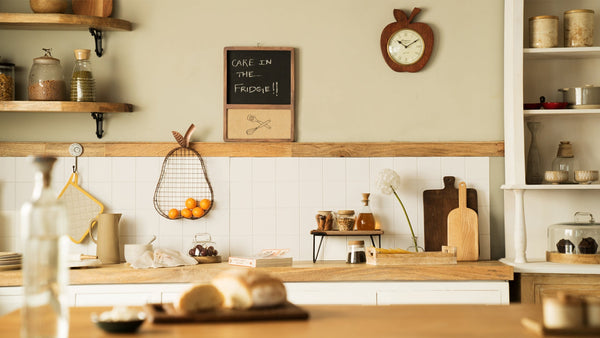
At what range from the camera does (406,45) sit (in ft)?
13.5

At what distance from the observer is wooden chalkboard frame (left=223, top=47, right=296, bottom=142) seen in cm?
411

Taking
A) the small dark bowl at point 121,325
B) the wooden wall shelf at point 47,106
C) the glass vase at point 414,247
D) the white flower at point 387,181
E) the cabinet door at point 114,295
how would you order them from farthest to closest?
the glass vase at point 414,247 → the white flower at point 387,181 → the wooden wall shelf at point 47,106 → the cabinet door at point 114,295 → the small dark bowl at point 121,325

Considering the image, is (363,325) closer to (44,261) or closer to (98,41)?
(44,261)

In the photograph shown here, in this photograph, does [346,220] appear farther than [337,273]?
Yes

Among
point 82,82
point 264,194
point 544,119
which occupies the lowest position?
point 264,194

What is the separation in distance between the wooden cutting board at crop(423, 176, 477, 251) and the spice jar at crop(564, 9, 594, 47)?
992 mm

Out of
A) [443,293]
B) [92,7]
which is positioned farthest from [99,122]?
[443,293]

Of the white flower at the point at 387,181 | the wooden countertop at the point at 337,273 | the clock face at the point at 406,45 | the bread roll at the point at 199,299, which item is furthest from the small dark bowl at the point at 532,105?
the bread roll at the point at 199,299

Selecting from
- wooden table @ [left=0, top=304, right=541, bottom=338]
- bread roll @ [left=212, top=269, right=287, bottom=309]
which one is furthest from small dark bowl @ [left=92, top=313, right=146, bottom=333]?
bread roll @ [left=212, top=269, right=287, bottom=309]

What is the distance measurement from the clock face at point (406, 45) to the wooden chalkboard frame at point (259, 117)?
578mm

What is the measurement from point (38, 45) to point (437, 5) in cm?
231

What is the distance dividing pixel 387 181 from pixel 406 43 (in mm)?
824

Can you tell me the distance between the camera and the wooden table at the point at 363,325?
1.60 m

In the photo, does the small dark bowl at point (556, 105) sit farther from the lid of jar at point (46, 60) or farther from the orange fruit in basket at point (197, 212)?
the lid of jar at point (46, 60)
